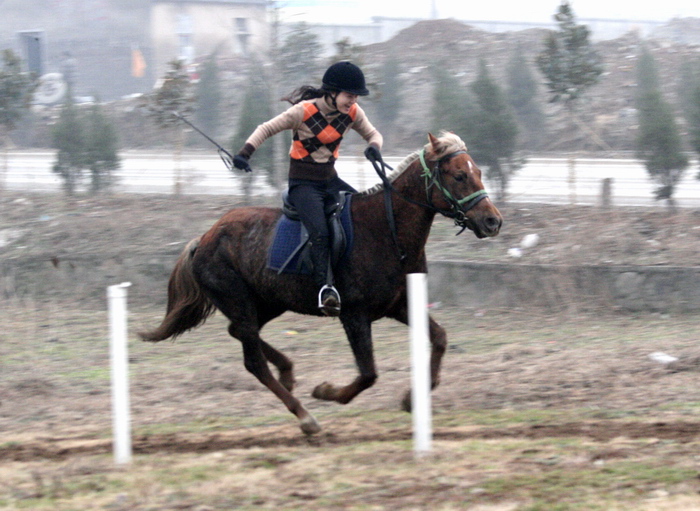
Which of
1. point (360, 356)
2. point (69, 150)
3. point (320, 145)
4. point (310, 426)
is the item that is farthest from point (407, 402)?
point (69, 150)

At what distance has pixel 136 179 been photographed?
18.7 metres

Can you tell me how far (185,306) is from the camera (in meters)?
7.83

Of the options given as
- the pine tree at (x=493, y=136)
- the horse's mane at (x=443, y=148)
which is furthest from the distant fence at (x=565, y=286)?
the horse's mane at (x=443, y=148)

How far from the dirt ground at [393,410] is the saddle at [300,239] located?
1.24 m

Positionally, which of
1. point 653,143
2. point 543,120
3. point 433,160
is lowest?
point 543,120

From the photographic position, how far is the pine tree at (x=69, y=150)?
18.3 m

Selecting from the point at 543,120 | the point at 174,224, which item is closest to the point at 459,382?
the point at 174,224

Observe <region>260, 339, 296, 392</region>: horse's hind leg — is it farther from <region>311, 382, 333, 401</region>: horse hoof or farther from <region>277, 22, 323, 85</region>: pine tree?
<region>277, 22, 323, 85</region>: pine tree

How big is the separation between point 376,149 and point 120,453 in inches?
121

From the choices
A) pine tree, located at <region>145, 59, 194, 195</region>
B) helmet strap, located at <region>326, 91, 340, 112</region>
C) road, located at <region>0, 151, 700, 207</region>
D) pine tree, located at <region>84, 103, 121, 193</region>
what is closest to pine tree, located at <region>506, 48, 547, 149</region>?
Answer: road, located at <region>0, 151, 700, 207</region>

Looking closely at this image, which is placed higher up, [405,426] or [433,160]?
[433,160]

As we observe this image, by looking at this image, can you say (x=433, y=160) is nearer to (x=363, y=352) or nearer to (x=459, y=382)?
(x=363, y=352)

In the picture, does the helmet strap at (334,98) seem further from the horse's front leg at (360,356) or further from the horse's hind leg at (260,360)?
the horse's hind leg at (260,360)

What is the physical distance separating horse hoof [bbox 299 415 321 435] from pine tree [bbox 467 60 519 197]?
1005 cm
